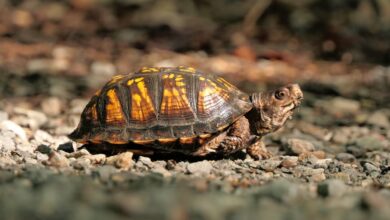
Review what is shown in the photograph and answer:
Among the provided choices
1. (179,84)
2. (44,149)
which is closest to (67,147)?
(44,149)

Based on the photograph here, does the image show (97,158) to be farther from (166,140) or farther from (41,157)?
(166,140)

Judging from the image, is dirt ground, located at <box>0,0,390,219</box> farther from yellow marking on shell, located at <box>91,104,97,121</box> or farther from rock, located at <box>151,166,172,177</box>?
yellow marking on shell, located at <box>91,104,97,121</box>

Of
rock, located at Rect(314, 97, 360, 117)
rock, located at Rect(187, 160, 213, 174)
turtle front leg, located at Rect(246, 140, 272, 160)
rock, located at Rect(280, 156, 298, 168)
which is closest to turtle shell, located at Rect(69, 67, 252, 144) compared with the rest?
rock, located at Rect(187, 160, 213, 174)

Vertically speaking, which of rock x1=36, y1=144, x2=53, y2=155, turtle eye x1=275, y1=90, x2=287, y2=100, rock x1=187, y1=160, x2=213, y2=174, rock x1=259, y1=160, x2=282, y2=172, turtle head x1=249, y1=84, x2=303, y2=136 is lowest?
rock x1=259, y1=160, x2=282, y2=172

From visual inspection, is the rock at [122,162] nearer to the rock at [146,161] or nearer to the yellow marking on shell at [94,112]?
the rock at [146,161]

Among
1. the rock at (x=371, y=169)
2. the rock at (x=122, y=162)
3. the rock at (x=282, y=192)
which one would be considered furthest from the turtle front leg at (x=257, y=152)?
the rock at (x=282, y=192)

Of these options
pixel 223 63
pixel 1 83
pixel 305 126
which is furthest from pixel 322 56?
pixel 1 83
